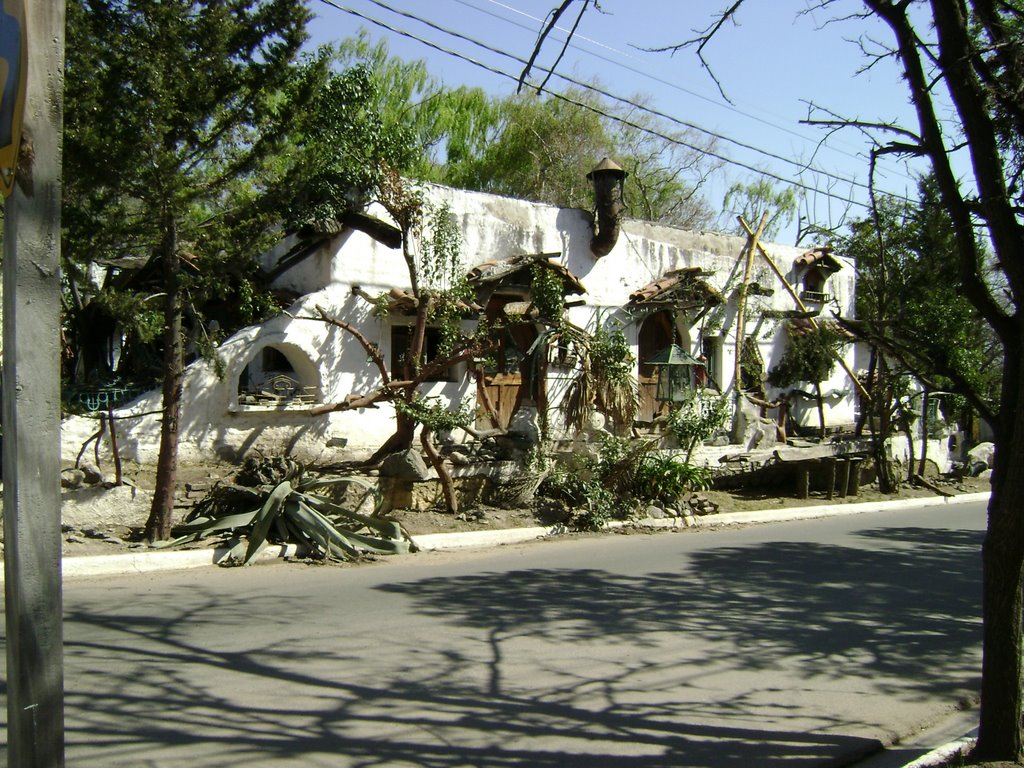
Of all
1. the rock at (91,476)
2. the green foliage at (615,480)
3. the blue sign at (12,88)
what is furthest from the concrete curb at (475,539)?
the blue sign at (12,88)

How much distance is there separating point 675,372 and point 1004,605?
1174 centimetres

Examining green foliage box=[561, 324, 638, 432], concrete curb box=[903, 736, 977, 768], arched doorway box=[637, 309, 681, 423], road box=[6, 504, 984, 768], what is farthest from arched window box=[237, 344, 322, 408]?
concrete curb box=[903, 736, 977, 768]

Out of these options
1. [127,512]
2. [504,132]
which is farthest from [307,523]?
[504,132]

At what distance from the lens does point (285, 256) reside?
15609 mm

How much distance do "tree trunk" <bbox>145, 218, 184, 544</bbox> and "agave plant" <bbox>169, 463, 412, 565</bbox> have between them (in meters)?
0.30

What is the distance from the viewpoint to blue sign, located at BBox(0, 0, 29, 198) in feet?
9.09

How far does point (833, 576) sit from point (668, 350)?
6.52 m

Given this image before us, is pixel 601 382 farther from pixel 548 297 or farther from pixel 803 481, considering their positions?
pixel 803 481

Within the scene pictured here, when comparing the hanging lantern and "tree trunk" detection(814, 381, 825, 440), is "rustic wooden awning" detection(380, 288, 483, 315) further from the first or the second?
"tree trunk" detection(814, 381, 825, 440)

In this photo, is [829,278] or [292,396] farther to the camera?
[829,278]

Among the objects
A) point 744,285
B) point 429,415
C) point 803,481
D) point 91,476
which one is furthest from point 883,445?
point 91,476

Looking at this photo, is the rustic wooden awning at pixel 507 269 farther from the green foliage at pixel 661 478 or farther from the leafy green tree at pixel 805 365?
the leafy green tree at pixel 805 365

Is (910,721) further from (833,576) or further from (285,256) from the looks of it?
(285,256)

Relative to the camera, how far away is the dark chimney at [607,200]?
18.5 m
